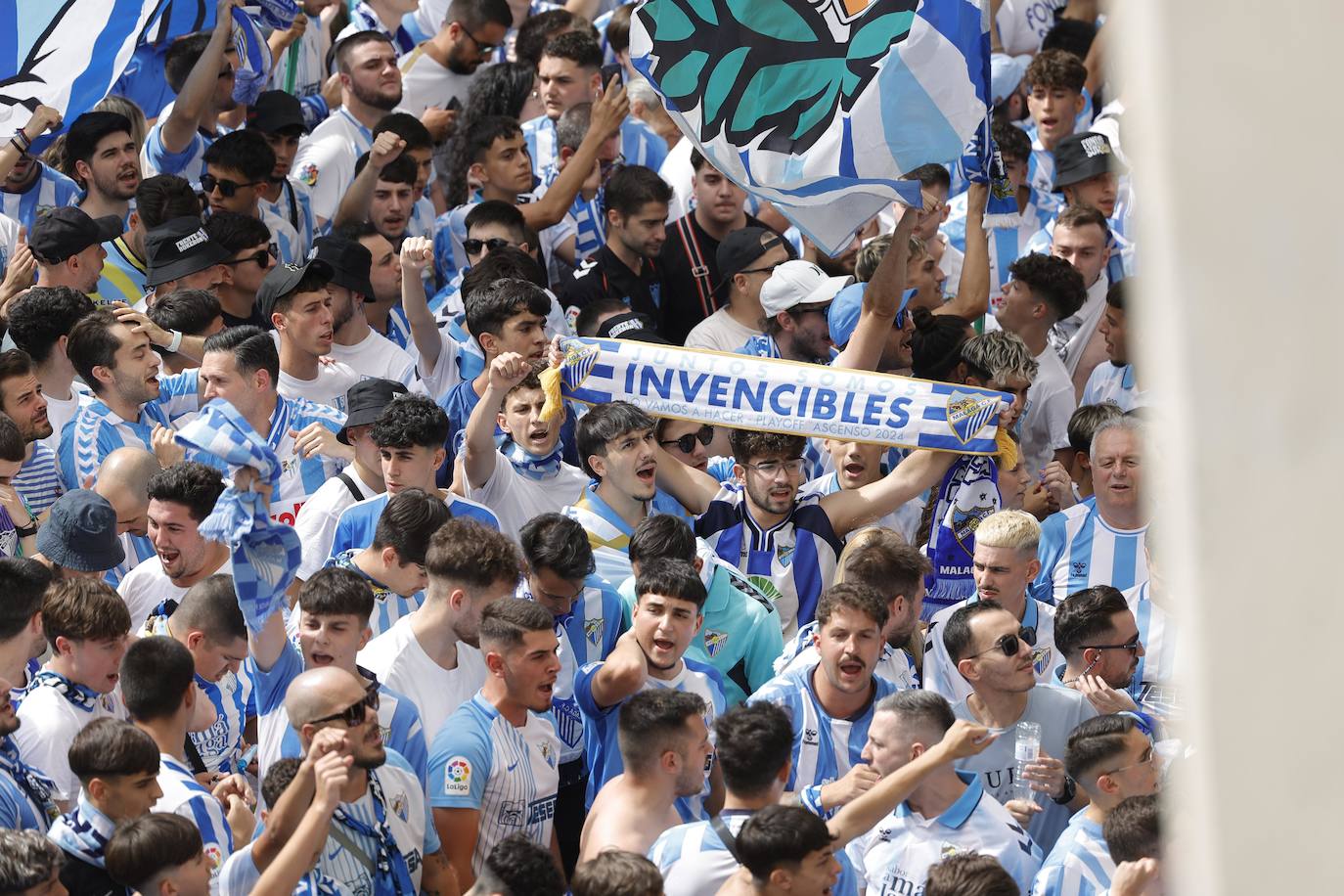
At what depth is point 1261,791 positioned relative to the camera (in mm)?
427

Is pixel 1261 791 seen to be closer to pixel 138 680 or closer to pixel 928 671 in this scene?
pixel 138 680

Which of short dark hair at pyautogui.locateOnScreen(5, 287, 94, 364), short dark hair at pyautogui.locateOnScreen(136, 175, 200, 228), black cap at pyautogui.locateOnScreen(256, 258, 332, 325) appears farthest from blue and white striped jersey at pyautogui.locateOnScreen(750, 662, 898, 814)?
short dark hair at pyautogui.locateOnScreen(136, 175, 200, 228)

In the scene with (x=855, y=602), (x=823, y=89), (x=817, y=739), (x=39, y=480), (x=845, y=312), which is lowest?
(x=817, y=739)

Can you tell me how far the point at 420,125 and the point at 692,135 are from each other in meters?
2.52

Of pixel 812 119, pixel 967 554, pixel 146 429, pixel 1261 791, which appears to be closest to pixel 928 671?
pixel 967 554

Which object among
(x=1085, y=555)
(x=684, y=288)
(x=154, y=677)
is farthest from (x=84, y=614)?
(x=684, y=288)

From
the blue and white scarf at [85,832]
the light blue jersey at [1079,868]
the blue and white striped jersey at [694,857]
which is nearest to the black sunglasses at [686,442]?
the blue and white striped jersey at [694,857]

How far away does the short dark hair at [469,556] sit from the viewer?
5.36 meters

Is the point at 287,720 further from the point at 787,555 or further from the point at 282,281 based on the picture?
the point at 282,281

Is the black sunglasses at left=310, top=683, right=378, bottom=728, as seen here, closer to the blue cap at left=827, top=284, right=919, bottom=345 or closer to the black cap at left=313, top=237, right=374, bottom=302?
the black cap at left=313, top=237, right=374, bottom=302

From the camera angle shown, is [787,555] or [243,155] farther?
[243,155]

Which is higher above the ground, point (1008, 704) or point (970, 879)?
point (1008, 704)

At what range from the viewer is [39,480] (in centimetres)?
654

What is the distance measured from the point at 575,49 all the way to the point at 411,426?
4.48 meters
